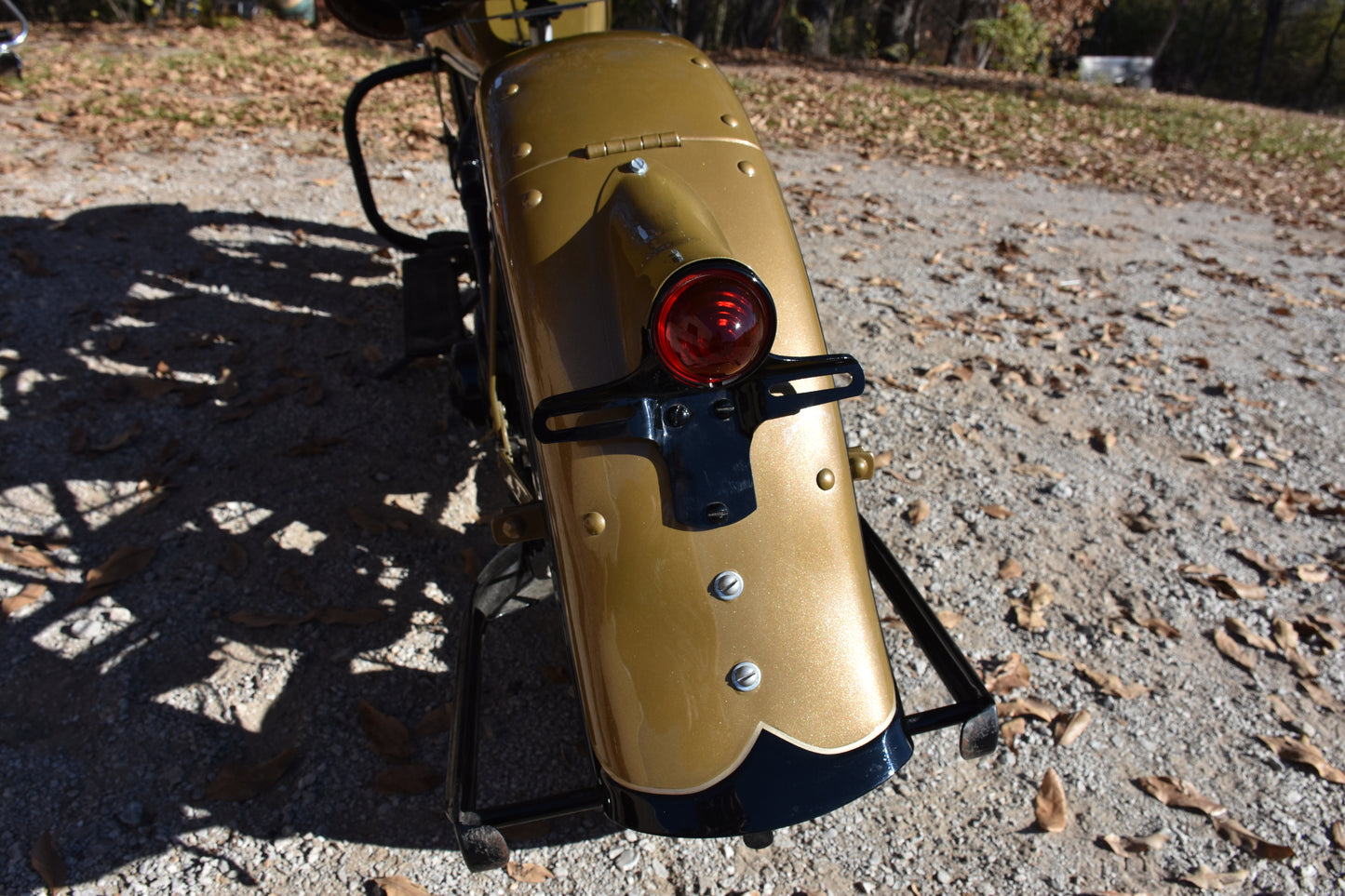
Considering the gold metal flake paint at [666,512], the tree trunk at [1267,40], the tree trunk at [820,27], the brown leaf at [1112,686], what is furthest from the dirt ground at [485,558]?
the tree trunk at [1267,40]

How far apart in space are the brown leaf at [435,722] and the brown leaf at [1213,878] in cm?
200

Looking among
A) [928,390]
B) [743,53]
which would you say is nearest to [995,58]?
[743,53]

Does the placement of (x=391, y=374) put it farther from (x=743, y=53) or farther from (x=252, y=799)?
(x=743, y=53)

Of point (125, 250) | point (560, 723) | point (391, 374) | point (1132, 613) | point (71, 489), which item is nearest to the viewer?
point (560, 723)

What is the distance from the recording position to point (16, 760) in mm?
2229

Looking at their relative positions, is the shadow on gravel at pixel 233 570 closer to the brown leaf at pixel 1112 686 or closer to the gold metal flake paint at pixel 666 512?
the gold metal flake paint at pixel 666 512

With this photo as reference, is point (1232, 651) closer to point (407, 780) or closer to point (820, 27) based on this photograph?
point (407, 780)

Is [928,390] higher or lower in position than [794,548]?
lower

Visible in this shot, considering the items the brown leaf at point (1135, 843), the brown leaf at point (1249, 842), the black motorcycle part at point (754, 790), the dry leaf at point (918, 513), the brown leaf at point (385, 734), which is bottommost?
the brown leaf at point (1249, 842)

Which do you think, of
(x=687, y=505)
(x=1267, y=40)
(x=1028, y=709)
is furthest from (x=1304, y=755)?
(x=1267, y=40)

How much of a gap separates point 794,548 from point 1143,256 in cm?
569

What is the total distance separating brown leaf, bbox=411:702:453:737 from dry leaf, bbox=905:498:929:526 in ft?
6.11

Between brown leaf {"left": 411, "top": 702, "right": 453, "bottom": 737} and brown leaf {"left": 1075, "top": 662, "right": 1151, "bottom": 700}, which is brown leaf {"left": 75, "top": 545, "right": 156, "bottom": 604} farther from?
brown leaf {"left": 1075, "top": 662, "right": 1151, "bottom": 700}

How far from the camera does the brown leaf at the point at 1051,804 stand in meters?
2.24
